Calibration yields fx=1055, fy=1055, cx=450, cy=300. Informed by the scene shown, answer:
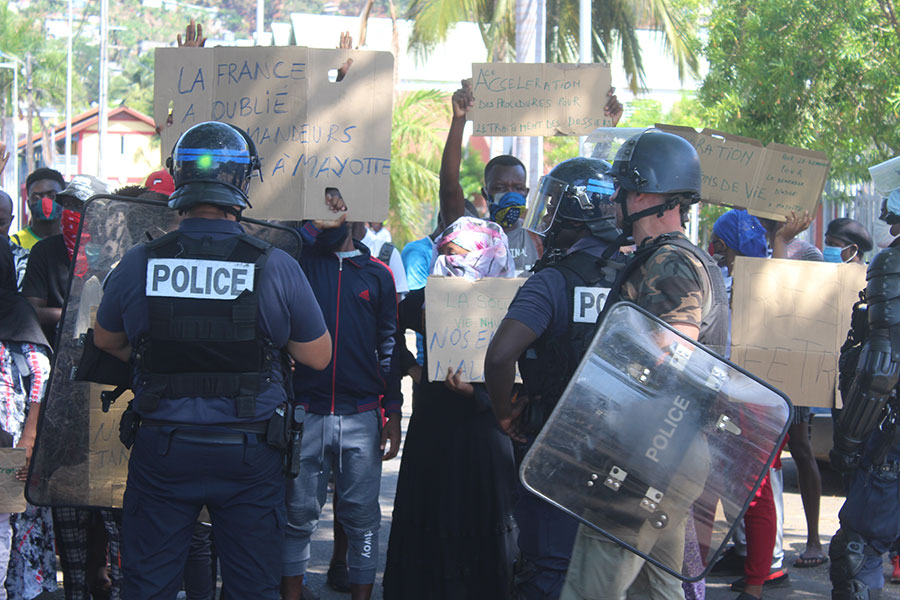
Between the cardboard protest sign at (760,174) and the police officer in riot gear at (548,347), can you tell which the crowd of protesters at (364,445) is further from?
the police officer in riot gear at (548,347)

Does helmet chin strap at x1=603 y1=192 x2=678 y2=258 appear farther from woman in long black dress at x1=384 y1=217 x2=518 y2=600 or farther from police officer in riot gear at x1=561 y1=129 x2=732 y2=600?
woman in long black dress at x1=384 y1=217 x2=518 y2=600

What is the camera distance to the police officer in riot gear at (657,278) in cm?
312

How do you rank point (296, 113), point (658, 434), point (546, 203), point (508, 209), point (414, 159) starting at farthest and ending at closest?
1. point (414, 159)
2. point (508, 209)
3. point (296, 113)
4. point (546, 203)
5. point (658, 434)

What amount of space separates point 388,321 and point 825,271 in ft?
6.67

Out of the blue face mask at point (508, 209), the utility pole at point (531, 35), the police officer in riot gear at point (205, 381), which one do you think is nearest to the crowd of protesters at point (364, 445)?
the blue face mask at point (508, 209)

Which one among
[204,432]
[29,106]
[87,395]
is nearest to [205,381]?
[204,432]

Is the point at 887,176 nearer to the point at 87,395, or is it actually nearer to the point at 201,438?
the point at 201,438

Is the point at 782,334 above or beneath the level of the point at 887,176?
beneath

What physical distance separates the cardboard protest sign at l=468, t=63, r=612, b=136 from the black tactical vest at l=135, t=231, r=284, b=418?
209cm

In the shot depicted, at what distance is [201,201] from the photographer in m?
3.60

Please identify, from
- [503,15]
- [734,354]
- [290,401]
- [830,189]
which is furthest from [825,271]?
[503,15]

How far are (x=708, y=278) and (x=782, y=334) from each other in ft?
5.70

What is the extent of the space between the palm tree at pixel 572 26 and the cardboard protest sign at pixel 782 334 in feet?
63.2

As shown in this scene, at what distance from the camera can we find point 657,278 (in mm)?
3143
